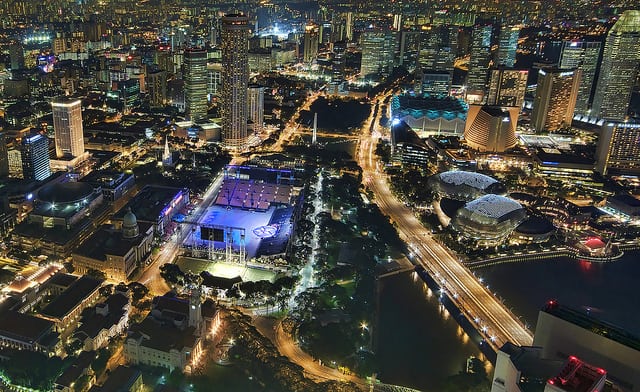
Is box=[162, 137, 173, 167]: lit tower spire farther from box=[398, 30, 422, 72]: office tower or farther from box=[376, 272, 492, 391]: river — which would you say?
box=[398, 30, 422, 72]: office tower

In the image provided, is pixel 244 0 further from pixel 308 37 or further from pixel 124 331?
pixel 124 331

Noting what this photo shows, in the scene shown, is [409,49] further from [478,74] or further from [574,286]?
[574,286]

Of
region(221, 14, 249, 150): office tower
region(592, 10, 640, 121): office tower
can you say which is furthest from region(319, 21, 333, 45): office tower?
region(221, 14, 249, 150): office tower

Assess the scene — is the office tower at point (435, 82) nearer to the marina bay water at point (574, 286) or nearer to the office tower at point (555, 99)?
the office tower at point (555, 99)

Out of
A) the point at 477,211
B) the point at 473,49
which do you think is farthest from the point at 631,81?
the point at 477,211

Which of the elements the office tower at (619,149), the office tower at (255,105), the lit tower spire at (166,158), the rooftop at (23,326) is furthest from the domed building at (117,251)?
the office tower at (619,149)
